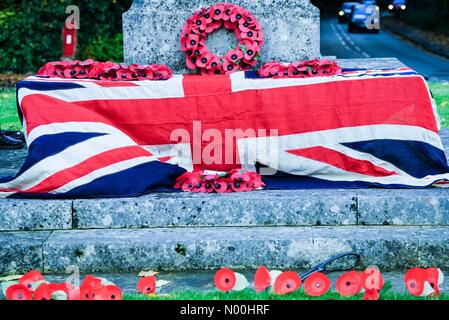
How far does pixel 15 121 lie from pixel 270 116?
5273mm

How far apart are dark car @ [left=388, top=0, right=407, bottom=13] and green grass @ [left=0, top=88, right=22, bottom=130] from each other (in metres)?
41.3

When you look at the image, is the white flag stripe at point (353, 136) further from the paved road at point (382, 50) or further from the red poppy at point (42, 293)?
the paved road at point (382, 50)

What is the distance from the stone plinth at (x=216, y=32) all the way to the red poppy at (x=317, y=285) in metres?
3.68

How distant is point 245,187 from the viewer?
5.59 meters

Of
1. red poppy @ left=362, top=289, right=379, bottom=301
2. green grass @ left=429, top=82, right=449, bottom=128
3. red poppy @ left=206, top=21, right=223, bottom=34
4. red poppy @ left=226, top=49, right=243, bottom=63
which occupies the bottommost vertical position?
green grass @ left=429, top=82, right=449, bottom=128

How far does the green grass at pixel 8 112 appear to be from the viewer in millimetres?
10086

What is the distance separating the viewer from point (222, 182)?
5586 mm

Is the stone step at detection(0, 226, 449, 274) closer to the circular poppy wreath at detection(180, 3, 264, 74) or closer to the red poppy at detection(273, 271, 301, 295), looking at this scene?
the red poppy at detection(273, 271, 301, 295)

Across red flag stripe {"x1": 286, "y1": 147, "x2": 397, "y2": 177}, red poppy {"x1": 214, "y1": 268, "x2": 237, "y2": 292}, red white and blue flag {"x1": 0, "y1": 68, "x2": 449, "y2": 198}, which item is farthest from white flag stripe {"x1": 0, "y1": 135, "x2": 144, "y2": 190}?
red poppy {"x1": 214, "y1": 268, "x2": 237, "y2": 292}

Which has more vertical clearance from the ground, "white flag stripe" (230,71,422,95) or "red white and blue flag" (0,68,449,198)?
"white flag stripe" (230,71,422,95)

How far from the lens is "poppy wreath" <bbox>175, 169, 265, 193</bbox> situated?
5.56 metres

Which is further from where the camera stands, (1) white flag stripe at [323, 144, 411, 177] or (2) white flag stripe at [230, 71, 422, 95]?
(2) white flag stripe at [230, 71, 422, 95]
